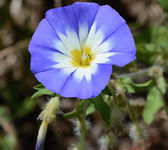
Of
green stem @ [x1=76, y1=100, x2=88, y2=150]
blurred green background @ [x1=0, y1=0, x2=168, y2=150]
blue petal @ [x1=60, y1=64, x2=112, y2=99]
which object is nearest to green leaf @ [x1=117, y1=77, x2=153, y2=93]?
green stem @ [x1=76, y1=100, x2=88, y2=150]

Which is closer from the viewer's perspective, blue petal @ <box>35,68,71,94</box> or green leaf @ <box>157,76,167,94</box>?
blue petal @ <box>35,68,71,94</box>

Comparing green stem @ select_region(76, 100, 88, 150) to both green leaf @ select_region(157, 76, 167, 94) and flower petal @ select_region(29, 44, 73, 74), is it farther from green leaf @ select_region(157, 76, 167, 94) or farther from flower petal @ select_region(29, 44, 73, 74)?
green leaf @ select_region(157, 76, 167, 94)

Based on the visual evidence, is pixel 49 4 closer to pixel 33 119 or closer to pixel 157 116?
pixel 33 119

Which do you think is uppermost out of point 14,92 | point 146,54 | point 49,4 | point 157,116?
point 49,4

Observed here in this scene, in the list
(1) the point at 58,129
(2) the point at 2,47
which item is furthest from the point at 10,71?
(1) the point at 58,129

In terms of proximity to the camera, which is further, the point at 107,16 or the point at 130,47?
the point at 107,16

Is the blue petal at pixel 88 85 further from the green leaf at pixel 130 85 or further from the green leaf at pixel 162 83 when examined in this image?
the green leaf at pixel 162 83
